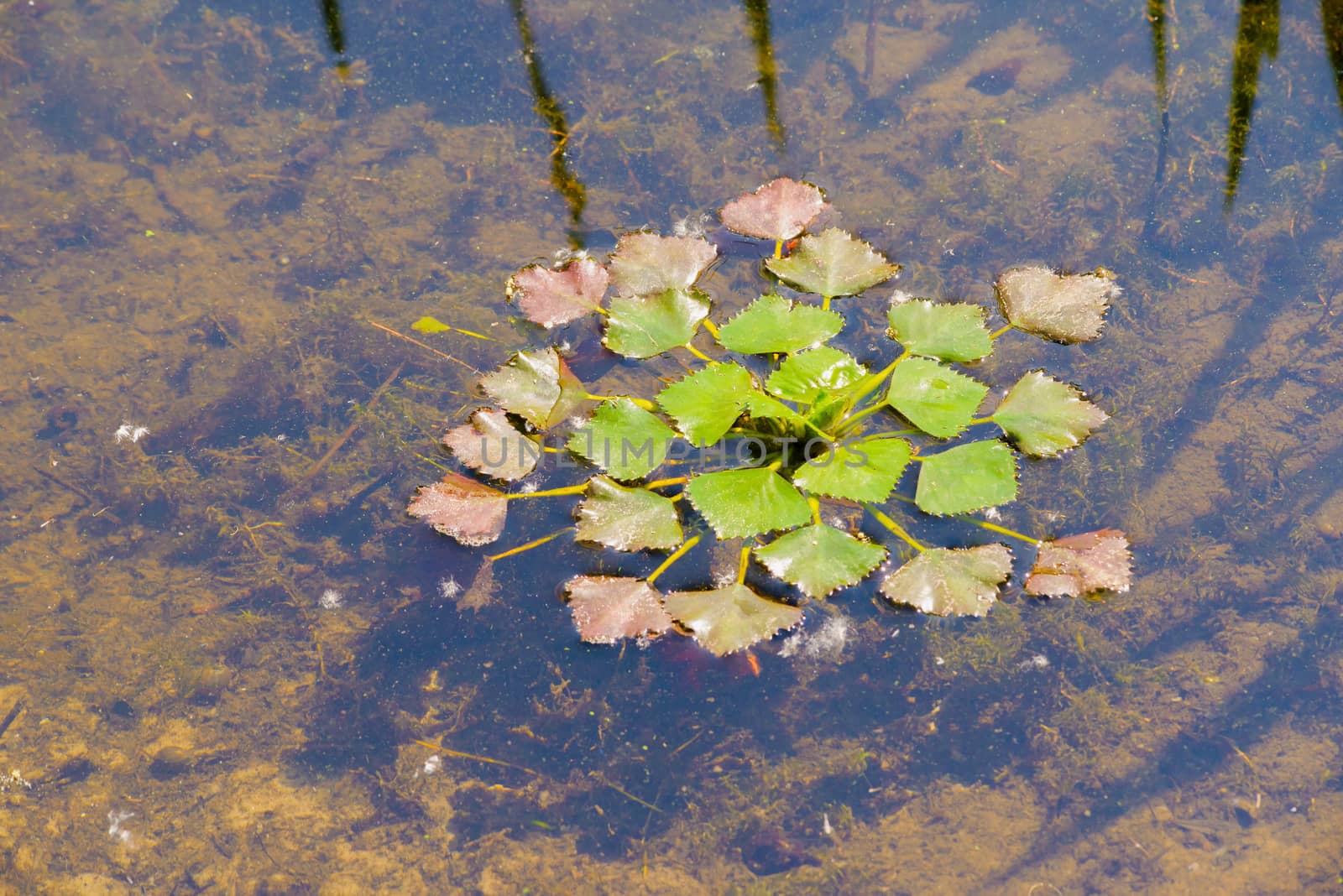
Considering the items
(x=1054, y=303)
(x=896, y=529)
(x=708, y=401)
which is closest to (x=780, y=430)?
(x=708, y=401)

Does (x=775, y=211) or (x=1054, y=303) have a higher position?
(x=775, y=211)

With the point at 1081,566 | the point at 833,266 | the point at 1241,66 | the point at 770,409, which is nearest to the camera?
the point at 1081,566

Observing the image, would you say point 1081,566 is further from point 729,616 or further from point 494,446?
point 494,446

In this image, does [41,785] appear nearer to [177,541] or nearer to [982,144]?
[177,541]

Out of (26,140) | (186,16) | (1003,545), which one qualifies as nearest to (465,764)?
(1003,545)

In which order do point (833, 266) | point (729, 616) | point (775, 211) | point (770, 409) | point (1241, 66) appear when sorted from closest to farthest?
1. point (729, 616)
2. point (770, 409)
3. point (833, 266)
4. point (775, 211)
5. point (1241, 66)

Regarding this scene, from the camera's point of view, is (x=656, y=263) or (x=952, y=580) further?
(x=656, y=263)

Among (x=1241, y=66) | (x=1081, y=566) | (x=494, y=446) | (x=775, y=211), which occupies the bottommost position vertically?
(x=1081, y=566)
